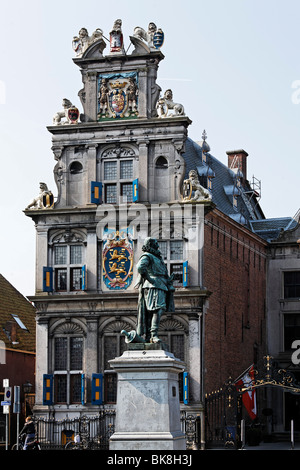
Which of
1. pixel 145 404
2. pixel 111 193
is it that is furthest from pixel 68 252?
pixel 145 404

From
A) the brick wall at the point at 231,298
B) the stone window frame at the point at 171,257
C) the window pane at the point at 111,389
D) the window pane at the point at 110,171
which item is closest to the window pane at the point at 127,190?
the window pane at the point at 110,171

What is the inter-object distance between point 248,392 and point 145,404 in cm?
1798

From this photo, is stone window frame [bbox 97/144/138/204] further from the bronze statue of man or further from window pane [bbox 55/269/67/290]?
the bronze statue of man

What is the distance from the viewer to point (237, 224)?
1724 inches

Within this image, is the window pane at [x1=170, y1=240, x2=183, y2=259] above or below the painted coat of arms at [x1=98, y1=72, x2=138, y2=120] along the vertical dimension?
below

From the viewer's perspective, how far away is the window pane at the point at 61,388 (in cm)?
3931

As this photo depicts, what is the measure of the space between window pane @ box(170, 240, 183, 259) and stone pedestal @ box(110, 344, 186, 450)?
639 inches

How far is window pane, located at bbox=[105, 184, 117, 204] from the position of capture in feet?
131

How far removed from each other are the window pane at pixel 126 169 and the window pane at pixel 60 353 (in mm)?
6901

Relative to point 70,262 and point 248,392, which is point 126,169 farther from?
point 248,392

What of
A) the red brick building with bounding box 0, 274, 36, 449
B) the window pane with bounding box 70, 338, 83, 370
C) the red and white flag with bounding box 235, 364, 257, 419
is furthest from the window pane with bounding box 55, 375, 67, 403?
the red and white flag with bounding box 235, 364, 257, 419

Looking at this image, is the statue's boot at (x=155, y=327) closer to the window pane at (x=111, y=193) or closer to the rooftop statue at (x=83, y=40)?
the window pane at (x=111, y=193)
